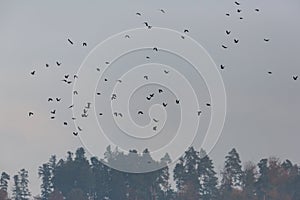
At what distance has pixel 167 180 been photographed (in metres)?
115

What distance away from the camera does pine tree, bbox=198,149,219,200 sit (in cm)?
11194

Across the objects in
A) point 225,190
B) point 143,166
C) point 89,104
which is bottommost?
point 89,104

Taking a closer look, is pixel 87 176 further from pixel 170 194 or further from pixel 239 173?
pixel 239 173

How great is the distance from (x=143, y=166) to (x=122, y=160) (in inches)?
229

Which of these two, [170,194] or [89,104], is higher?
[170,194]

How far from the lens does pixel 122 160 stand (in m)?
126

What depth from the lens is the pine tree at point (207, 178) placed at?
11194 cm

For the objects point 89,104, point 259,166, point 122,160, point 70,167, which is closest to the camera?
point 89,104

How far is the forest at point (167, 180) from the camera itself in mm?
108562

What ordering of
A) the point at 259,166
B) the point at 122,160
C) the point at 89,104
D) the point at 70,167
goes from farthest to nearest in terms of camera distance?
the point at 122,160 → the point at 70,167 → the point at 259,166 → the point at 89,104

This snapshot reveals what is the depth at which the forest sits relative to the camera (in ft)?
356

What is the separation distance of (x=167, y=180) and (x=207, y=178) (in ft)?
16.0

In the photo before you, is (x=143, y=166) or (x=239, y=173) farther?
(x=143, y=166)

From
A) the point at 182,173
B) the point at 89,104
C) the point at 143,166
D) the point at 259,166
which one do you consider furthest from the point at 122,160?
the point at 89,104
